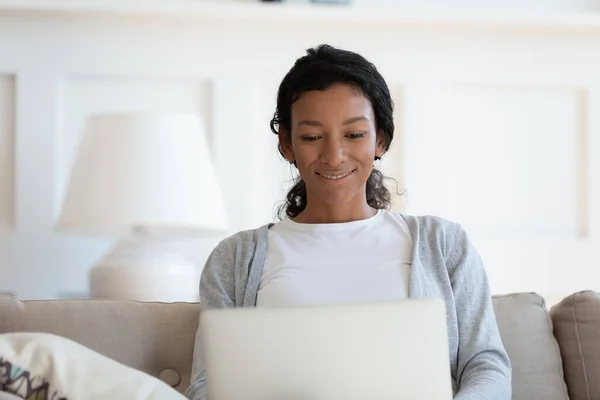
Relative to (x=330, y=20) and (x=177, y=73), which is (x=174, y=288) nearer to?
(x=177, y=73)

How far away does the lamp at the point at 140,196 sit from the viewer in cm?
251

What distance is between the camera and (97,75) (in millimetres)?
2809

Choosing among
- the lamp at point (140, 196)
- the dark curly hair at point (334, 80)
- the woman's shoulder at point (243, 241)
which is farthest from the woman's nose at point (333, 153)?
the lamp at point (140, 196)

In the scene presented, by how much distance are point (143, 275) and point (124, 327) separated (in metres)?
0.69

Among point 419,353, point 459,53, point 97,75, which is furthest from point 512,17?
point 419,353

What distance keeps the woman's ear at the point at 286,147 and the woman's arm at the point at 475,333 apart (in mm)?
326

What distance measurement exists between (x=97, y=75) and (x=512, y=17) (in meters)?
1.15

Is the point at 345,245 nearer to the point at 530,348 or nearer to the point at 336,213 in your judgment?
the point at 336,213

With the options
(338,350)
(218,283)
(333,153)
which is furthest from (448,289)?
(338,350)

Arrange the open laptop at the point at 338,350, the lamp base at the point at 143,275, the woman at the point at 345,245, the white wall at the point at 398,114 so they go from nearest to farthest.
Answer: the open laptop at the point at 338,350 < the woman at the point at 345,245 < the lamp base at the point at 143,275 < the white wall at the point at 398,114

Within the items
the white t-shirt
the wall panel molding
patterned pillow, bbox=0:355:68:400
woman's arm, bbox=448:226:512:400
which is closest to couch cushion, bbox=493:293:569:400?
woman's arm, bbox=448:226:512:400

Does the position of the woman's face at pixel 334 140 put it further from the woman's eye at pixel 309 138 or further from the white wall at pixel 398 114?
the white wall at pixel 398 114

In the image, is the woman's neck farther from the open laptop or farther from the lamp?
the lamp

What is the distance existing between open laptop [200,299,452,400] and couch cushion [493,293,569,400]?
1.96 feet
